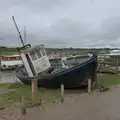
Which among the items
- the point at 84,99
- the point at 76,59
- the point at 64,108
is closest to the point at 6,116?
the point at 64,108

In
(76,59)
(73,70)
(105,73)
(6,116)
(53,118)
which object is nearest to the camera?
(53,118)

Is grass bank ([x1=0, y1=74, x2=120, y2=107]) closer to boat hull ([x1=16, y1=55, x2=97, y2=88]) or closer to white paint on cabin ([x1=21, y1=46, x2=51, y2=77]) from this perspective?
boat hull ([x1=16, y1=55, x2=97, y2=88])

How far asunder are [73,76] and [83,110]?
6030mm

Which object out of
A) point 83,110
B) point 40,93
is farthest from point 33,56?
point 83,110

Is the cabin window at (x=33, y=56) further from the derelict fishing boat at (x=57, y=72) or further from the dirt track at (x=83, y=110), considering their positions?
the dirt track at (x=83, y=110)

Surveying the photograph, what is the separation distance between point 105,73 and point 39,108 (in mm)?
12656

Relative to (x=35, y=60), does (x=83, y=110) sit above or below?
below

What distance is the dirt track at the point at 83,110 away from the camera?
29.7 ft

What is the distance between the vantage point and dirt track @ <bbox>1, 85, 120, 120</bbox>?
9.04 meters

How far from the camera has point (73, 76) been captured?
16.0 meters

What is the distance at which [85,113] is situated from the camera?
9.57 meters

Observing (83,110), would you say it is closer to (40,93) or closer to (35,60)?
(40,93)

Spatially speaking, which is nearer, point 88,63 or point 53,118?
point 53,118

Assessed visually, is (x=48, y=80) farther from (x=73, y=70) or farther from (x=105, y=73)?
(x=105, y=73)
